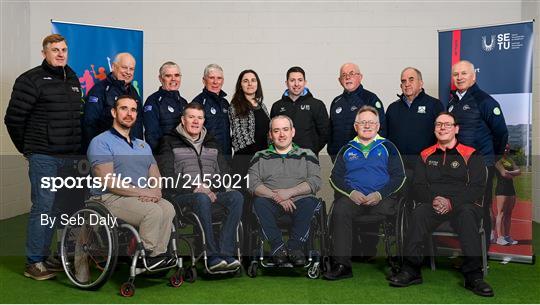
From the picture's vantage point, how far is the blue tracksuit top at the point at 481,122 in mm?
3701

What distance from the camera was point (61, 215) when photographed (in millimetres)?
3521

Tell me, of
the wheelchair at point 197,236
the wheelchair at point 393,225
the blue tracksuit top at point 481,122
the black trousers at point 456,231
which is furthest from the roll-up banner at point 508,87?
the wheelchair at point 197,236

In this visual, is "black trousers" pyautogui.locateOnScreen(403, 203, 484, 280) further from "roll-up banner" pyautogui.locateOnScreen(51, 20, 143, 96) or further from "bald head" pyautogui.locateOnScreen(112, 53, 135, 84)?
"roll-up banner" pyautogui.locateOnScreen(51, 20, 143, 96)

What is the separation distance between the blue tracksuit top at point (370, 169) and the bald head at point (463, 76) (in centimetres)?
64

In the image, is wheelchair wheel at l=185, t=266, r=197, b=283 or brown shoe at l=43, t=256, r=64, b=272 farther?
brown shoe at l=43, t=256, r=64, b=272

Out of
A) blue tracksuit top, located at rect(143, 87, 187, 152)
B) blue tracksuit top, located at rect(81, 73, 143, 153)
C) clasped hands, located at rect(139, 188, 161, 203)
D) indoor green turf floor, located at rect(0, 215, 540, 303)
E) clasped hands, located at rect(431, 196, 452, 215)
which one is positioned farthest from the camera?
blue tracksuit top, located at rect(143, 87, 187, 152)

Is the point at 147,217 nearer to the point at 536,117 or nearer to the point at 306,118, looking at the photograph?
the point at 306,118

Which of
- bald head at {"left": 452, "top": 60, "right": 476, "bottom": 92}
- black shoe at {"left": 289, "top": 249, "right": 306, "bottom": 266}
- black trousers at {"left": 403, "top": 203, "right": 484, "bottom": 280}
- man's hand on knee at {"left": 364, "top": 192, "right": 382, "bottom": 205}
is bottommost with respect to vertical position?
black shoe at {"left": 289, "top": 249, "right": 306, "bottom": 266}

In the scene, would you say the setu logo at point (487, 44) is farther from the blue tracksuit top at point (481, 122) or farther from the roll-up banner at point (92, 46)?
the roll-up banner at point (92, 46)

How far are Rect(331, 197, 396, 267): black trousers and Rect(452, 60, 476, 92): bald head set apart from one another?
93 centimetres

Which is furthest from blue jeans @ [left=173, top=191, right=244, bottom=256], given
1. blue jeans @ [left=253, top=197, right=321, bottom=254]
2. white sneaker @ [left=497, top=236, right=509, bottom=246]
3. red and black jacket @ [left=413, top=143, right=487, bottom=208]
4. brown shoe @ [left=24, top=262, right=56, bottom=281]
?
white sneaker @ [left=497, top=236, right=509, bottom=246]

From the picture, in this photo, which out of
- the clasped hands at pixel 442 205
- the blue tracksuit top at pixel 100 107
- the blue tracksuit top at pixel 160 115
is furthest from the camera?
the blue tracksuit top at pixel 160 115

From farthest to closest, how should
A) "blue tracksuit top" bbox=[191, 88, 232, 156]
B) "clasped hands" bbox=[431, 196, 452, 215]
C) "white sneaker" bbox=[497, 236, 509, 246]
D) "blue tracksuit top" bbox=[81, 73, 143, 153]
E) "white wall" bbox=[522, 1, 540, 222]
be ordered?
1. "white wall" bbox=[522, 1, 540, 222]
2. "white sneaker" bbox=[497, 236, 509, 246]
3. "blue tracksuit top" bbox=[191, 88, 232, 156]
4. "blue tracksuit top" bbox=[81, 73, 143, 153]
5. "clasped hands" bbox=[431, 196, 452, 215]

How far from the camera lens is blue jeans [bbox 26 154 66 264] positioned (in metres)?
3.33
